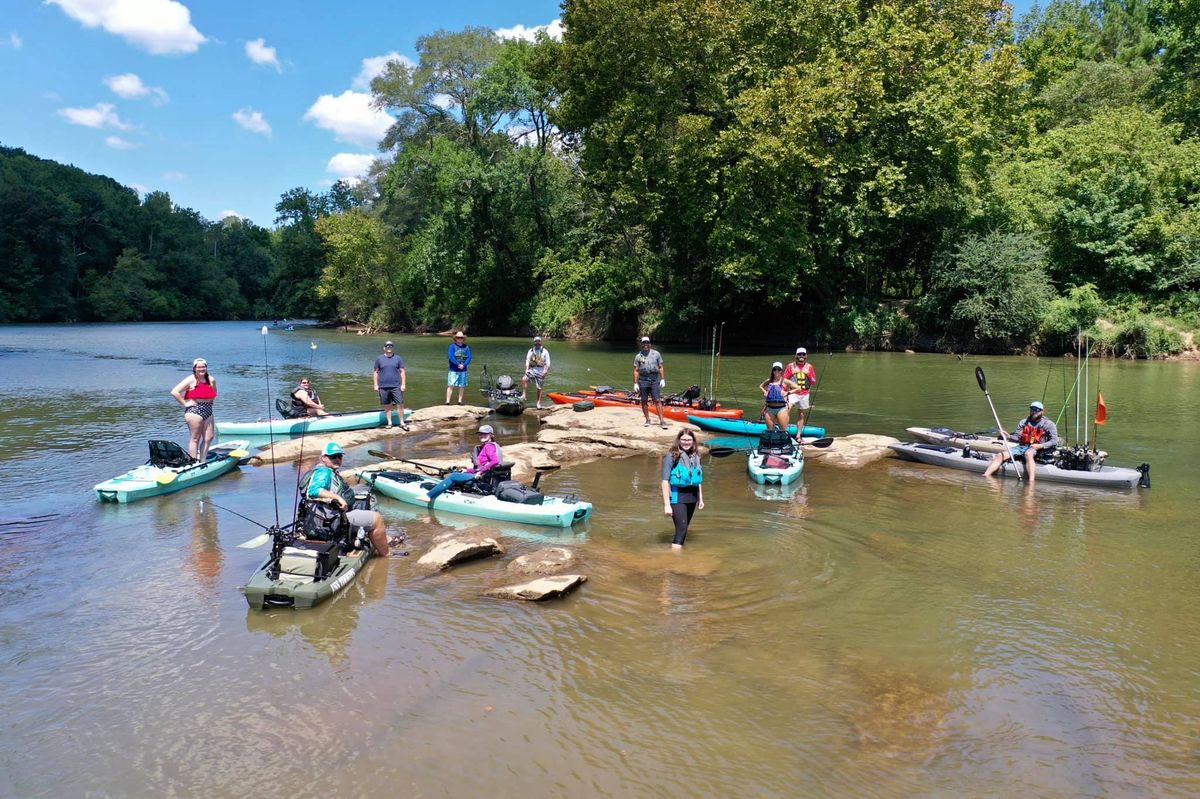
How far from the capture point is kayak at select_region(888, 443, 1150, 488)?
39.0 feet

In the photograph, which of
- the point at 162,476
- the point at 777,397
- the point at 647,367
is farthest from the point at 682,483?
the point at 162,476

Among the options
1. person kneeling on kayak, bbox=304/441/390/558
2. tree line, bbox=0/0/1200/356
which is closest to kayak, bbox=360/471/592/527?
person kneeling on kayak, bbox=304/441/390/558

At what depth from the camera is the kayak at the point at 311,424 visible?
51.1 ft

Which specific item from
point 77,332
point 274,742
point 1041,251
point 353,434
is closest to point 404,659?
point 274,742

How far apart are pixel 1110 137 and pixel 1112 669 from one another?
35.1 meters

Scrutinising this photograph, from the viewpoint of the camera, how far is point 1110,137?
3325 centimetres

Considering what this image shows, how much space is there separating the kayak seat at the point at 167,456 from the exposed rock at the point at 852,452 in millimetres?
10539

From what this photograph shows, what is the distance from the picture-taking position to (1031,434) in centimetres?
1295

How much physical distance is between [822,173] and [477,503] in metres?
26.3

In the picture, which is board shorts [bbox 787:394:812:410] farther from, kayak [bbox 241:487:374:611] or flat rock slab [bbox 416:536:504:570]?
kayak [bbox 241:487:374:611]

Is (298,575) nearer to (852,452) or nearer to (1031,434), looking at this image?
(852,452)

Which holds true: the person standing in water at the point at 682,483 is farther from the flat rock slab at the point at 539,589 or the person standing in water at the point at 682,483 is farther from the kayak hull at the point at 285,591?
the kayak hull at the point at 285,591

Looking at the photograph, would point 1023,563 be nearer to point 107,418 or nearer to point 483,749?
point 483,749

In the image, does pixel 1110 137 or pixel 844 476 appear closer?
pixel 844 476
